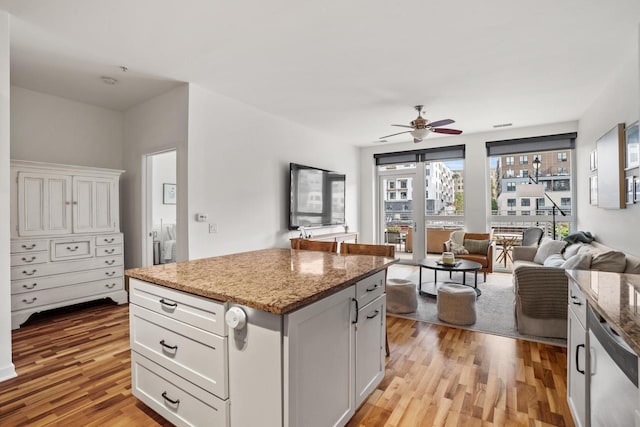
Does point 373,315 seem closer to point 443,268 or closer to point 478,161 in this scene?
point 443,268

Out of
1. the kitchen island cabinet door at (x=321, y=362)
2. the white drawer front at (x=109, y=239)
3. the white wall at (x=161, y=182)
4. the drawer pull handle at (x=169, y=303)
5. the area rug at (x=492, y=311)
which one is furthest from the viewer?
the white wall at (x=161, y=182)

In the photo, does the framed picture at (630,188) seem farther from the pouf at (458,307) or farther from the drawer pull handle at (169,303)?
the drawer pull handle at (169,303)

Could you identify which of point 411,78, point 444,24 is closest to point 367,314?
point 444,24

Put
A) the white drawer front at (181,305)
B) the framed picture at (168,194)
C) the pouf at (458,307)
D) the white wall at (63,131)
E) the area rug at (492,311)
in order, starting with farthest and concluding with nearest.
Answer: the framed picture at (168,194), the white wall at (63,131), the pouf at (458,307), the area rug at (492,311), the white drawer front at (181,305)

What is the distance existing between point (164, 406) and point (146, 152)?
10.9 ft

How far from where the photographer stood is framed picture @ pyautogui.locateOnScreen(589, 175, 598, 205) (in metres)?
3.90

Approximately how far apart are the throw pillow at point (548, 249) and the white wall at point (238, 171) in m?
3.64

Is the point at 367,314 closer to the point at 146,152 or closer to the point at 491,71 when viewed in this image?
the point at 491,71

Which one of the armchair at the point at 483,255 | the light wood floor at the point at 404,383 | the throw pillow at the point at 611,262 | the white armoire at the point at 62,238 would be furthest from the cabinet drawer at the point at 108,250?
the throw pillow at the point at 611,262

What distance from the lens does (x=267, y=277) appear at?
1.65 m

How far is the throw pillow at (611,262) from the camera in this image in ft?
8.46

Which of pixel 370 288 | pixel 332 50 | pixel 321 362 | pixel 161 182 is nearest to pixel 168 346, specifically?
pixel 321 362

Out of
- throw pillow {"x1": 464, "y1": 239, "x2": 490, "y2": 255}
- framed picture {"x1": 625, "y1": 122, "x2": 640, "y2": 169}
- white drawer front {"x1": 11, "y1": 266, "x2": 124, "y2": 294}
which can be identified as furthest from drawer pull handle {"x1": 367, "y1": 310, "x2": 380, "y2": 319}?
throw pillow {"x1": 464, "y1": 239, "x2": 490, "y2": 255}

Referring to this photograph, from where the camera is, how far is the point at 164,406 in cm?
167
